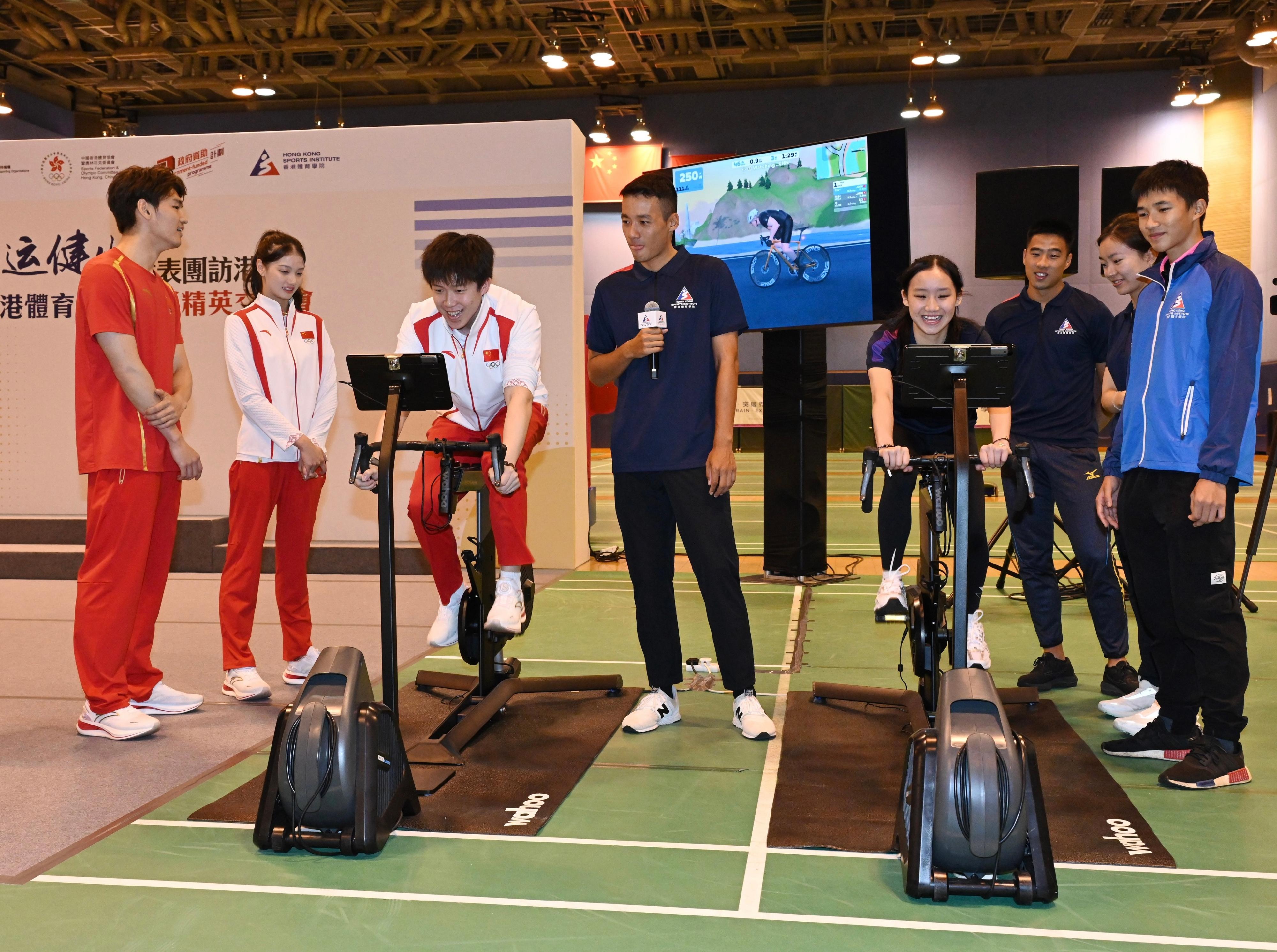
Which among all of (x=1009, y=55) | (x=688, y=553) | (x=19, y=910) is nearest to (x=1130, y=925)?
(x=688, y=553)

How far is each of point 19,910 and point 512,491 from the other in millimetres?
1529

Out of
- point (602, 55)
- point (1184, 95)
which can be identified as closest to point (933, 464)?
point (602, 55)

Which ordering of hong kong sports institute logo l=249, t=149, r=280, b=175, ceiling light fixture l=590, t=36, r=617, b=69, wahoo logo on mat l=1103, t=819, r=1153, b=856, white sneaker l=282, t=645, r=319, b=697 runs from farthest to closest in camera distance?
ceiling light fixture l=590, t=36, r=617, b=69 < hong kong sports institute logo l=249, t=149, r=280, b=175 < white sneaker l=282, t=645, r=319, b=697 < wahoo logo on mat l=1103, t=819, r=1153, b=856

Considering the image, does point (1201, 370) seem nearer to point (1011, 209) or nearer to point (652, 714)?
point (652, 714)

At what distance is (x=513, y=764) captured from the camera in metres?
3.26

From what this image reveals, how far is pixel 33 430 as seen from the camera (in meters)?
7.75

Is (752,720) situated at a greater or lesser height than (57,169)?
lesser

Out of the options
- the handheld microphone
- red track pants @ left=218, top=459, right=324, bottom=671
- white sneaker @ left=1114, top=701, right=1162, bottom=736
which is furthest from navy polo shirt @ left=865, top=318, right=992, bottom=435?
red track pants @ left=218, top=459, right=324, bottom=671

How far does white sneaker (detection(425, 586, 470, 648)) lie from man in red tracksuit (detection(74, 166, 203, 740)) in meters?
0.99

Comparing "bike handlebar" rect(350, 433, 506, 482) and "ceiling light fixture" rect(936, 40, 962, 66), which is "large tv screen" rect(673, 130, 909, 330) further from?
"ceiling light fixture" rect(936, 40, 962, 66)

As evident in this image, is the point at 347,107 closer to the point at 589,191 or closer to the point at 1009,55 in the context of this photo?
the point at 589,191

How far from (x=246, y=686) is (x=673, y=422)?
78.6 inches

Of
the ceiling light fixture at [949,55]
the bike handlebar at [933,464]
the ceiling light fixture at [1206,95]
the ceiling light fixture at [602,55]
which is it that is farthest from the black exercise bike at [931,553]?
the ceiling light fixture at [1206,95]

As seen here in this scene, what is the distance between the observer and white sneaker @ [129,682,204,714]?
3.89 meters
